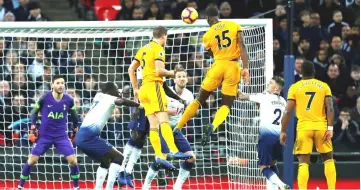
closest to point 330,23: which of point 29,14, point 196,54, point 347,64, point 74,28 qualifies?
point 347,64

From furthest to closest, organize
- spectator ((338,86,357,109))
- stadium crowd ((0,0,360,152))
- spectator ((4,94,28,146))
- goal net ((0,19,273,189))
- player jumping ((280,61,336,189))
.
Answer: spectator ((338,86,357,109))
stadium crowd ((0,0,360,152))
spectator ((4,94,28,146))
goal net ((0,19,273,189))
player jumping ((280,61,336,189))

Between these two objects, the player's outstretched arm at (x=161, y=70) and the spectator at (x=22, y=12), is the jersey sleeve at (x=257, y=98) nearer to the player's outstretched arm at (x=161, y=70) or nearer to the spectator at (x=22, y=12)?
the player's outstretched arm at (x=161, y=70)

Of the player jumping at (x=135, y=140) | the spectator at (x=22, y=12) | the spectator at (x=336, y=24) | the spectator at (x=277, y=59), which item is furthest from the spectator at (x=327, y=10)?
the player jumping at (x=135, y=140)

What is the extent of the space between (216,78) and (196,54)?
3.89m

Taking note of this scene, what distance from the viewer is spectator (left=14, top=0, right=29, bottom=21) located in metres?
22.0

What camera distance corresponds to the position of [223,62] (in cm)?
1531

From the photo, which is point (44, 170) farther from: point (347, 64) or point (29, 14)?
point (347, 64)

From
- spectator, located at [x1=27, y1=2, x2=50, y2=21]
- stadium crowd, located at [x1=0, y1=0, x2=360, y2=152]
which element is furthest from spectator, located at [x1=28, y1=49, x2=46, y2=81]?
spectator, located at [x1=27, y1=2, x2=50, y2=21]

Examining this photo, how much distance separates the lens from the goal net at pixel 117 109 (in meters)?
17.3

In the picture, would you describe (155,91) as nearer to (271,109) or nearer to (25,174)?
(271,109)

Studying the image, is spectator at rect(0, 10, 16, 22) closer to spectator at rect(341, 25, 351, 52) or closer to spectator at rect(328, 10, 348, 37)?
spectator at rect(328, 10, 348, 37)

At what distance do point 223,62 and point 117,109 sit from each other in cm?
392

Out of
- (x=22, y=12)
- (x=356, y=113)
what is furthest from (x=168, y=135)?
(x=22, y=12)

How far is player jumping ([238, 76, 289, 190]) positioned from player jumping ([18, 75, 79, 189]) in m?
2.82
